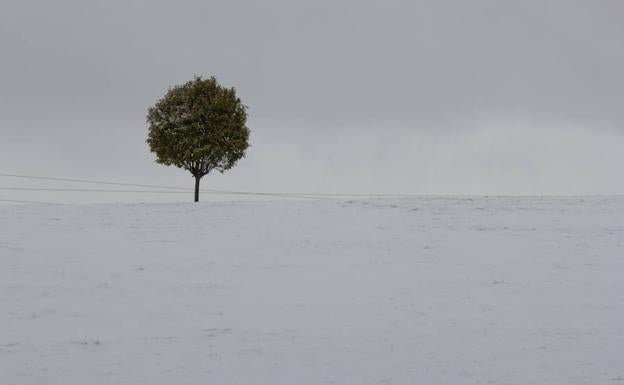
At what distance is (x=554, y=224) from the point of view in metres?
34.5

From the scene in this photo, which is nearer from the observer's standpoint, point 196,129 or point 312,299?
point 312,299

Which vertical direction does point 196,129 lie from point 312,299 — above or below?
above

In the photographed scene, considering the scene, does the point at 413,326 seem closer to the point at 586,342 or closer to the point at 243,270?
the point at 586,342

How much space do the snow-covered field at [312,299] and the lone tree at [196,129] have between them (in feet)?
51.4

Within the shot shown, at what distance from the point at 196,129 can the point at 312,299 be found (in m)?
33.3

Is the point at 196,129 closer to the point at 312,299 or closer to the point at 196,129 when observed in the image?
the point at 196,129

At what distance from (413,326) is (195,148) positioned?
36.0m

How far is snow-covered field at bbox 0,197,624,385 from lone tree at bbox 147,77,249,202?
15.7m

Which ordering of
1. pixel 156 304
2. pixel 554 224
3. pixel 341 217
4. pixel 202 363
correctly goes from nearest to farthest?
pixel 202 363, pixel 156 304, pixel 554 224, pixel 341 217

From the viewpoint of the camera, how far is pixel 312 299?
21188 mm

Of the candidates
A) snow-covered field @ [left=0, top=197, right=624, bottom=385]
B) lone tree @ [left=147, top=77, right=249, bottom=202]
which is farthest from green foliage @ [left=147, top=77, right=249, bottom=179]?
snow-covered field @ [left=0, top=197, right=624, bottom=385]

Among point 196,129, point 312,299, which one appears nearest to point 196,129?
point 196,129

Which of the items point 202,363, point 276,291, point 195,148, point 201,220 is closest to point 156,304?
point 276,291

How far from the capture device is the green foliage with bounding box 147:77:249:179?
5234cm
